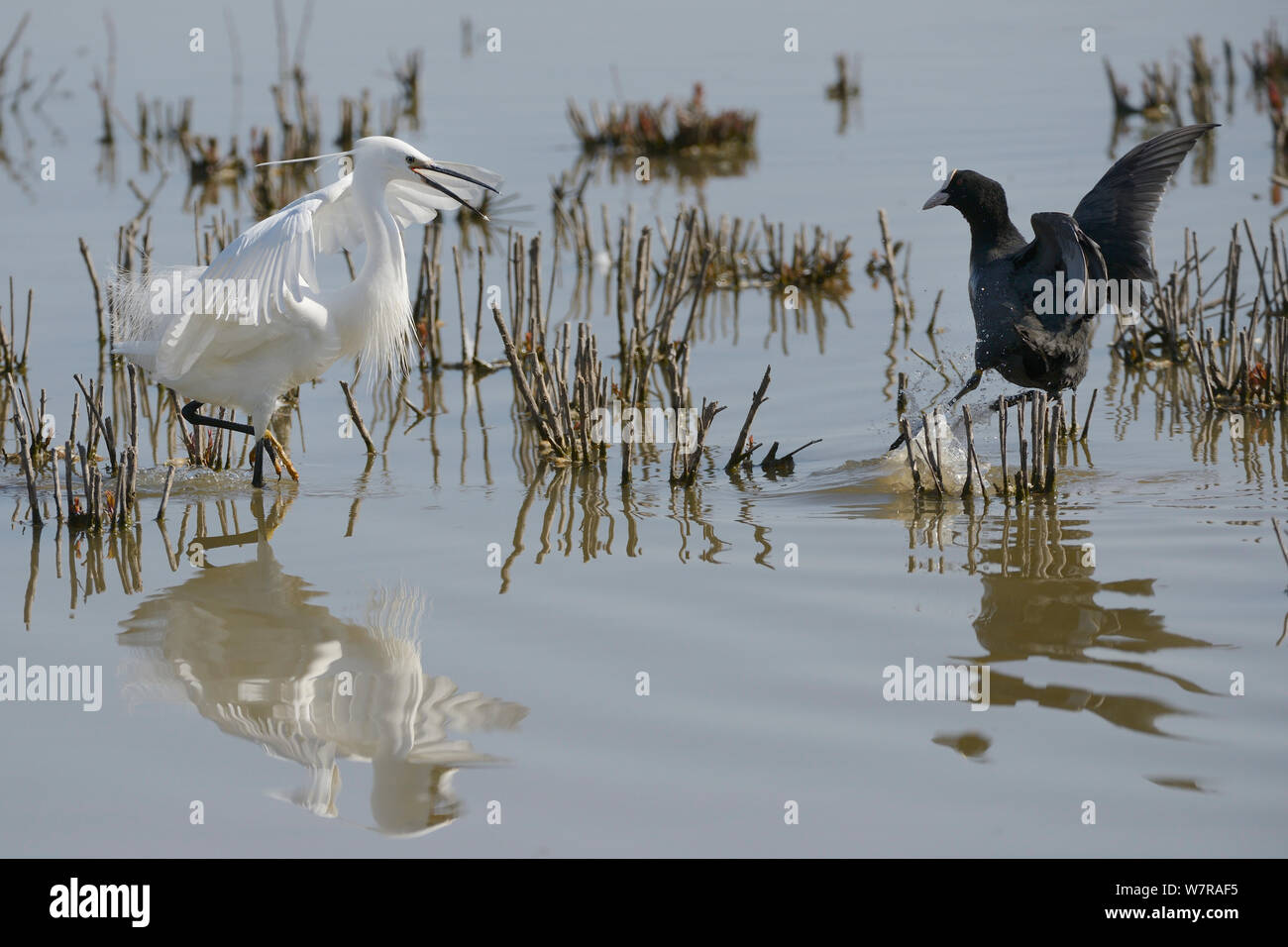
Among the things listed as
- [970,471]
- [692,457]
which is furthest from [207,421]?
[970,471]

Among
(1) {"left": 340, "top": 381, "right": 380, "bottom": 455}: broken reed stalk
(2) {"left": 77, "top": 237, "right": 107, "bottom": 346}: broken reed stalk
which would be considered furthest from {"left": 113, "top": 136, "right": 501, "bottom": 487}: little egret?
(2) {"left": 77, "top": 237, "right": 107, "bottom": 346}: broken reed stalk

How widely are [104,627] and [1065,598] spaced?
336 centimetres

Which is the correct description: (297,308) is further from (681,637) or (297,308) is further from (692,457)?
(681,637)

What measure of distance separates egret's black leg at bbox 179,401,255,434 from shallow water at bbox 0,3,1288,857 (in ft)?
1.00

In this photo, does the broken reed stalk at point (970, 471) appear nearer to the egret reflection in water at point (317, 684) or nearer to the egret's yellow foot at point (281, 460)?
the egret reflection in water at point (317, 684)

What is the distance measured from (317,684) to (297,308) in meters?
1.95

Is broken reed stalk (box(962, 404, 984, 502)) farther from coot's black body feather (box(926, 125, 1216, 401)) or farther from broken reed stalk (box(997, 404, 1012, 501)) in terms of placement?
coot's black body feather (box(926, 125, 1216, 401))

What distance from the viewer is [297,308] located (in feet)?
20.3

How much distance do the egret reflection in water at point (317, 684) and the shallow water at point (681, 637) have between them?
0.01 metres

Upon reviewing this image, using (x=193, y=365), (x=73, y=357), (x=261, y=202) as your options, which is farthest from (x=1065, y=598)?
(x=261, y=202)

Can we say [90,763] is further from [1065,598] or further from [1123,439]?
[1123,439]

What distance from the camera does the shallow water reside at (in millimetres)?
3869

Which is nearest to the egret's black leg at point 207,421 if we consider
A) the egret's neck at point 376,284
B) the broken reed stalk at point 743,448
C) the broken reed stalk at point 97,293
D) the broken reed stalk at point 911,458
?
the egret's neck at point 376,284

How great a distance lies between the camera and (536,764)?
163 inches
